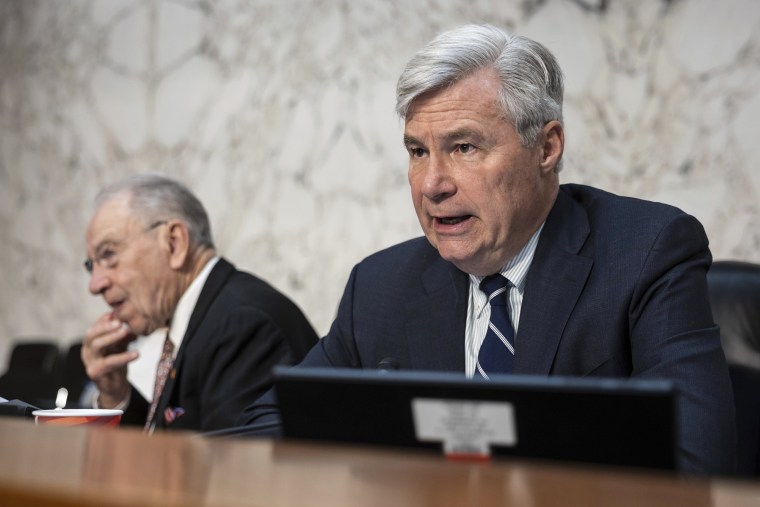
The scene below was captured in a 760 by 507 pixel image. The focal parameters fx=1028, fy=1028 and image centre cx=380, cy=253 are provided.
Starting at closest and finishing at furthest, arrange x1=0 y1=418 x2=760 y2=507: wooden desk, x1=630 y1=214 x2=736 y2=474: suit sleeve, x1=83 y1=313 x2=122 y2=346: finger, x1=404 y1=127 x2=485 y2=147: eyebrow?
1. x1=0 y1=418 x2=760 y2=507: wooden desk
2. x1=630 y1=214 x2=736 y2=474: suit sleeve
3. x1=404 y1=127 x2=485 y2=147: eyebrow
4. x1=83 y1=313 x2=122 y2=346: finger

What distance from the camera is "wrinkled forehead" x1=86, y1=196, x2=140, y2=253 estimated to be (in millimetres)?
3168

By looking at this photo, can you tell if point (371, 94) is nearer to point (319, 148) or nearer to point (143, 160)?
point (319, 148)

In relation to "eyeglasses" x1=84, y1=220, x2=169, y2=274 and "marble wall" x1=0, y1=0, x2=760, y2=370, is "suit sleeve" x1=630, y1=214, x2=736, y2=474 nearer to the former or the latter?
"marble wall" x1=0, y1=0, x2=760, y2=370

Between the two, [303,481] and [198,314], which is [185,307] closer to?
[198,314]

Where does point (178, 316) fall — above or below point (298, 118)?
below

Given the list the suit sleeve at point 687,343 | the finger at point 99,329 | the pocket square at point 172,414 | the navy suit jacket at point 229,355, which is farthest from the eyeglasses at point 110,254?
the suit sleeve at point 687,343

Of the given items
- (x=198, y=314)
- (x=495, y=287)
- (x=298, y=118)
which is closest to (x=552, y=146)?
(x=495, y=287)

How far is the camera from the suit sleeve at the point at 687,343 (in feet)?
5.48

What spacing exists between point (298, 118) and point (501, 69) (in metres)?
2.70

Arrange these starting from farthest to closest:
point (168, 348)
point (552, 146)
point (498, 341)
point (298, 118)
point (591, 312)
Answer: point (298, 118)
point (168, 348)
point (552, 146)
point (498, 341)
point (591, 312)

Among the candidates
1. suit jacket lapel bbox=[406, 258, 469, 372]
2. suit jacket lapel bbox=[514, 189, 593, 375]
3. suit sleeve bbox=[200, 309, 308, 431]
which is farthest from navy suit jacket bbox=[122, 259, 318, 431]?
suit jacket lapel bbox=[514, 189, 593, 375]

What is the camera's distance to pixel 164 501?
66 cm

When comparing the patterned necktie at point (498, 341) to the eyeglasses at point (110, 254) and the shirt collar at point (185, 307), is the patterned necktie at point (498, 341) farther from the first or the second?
the eyeglasses at point (110, 254)

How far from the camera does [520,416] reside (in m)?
0.99
